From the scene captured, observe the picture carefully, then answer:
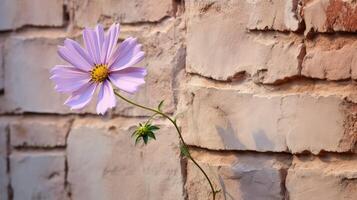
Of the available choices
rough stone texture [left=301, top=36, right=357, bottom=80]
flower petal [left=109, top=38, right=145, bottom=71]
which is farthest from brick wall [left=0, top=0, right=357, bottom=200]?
flower petal [left=109, top=38, right=145, bottom=71]

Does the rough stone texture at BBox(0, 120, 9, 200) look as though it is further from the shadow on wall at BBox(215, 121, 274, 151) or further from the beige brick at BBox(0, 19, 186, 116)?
the shadow on wall at BBox(215, 121, 274, 151)

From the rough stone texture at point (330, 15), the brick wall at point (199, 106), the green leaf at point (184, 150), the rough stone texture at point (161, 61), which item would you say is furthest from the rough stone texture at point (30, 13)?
the rough stone texture at point (330, 15)

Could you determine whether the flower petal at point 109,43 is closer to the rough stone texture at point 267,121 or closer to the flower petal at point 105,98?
the flower petal at point 105,98

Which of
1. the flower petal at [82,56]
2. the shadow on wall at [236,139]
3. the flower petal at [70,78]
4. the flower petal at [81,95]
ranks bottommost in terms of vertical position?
the shadow on wall at [236,139]

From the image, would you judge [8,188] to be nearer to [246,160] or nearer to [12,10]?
[12,10]

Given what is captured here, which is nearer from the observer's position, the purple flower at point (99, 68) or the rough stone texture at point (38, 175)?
the purple flower at point (99, 68)

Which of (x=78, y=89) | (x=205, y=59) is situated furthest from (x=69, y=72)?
(x=205, y=59)

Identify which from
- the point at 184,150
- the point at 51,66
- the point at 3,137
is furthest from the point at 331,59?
the point at 3,137
